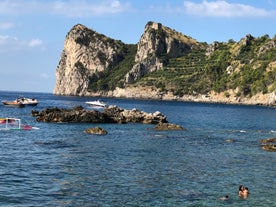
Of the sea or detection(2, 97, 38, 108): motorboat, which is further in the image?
detection(2, 97, 38, 108): motorboat

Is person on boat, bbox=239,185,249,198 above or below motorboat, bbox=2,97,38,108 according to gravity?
below

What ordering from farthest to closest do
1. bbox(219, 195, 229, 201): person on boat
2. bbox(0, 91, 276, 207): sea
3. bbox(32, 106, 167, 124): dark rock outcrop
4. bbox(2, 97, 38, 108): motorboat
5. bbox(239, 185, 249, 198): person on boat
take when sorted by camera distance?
bbox(2, 97, 38, 108): motorboat, bbox(32, 106, 167, 124): dark rock outcrop, bbox(239, 185, 249, 198): person on boat, bbox(219, 195, 229, 201): person on boat, bbox(0, 91, 276, 207): sea

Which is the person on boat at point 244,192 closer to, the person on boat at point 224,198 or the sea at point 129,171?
the sea at point 129,171

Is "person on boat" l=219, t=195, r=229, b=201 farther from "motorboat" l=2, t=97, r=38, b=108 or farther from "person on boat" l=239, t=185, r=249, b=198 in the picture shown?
"motorboat" l=2, t=97, r=38, b=108

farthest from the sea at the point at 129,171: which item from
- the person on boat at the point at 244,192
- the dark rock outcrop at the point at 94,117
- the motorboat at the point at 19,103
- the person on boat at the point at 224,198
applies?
the motorboat at the point at 19,103

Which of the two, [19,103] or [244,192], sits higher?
[19,103]

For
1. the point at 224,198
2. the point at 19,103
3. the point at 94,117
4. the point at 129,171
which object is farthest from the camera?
the point at 19,103

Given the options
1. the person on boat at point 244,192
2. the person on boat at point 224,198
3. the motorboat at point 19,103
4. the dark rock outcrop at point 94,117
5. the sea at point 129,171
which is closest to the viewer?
the sea at point 129,171

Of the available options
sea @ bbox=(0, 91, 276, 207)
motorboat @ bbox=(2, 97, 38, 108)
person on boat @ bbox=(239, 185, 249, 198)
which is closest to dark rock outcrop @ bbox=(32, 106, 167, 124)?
sea @ bbox=(0, 91, 276, 207)

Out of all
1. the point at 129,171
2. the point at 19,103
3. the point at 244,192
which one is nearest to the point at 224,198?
the point at 244,192

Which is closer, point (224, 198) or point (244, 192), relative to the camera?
point (224, 198)

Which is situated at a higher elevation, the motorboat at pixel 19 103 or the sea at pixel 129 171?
the motorboat at pixel 19 103

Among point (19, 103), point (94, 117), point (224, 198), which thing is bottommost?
point (224, 198)

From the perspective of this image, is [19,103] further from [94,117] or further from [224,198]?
[224,198]
